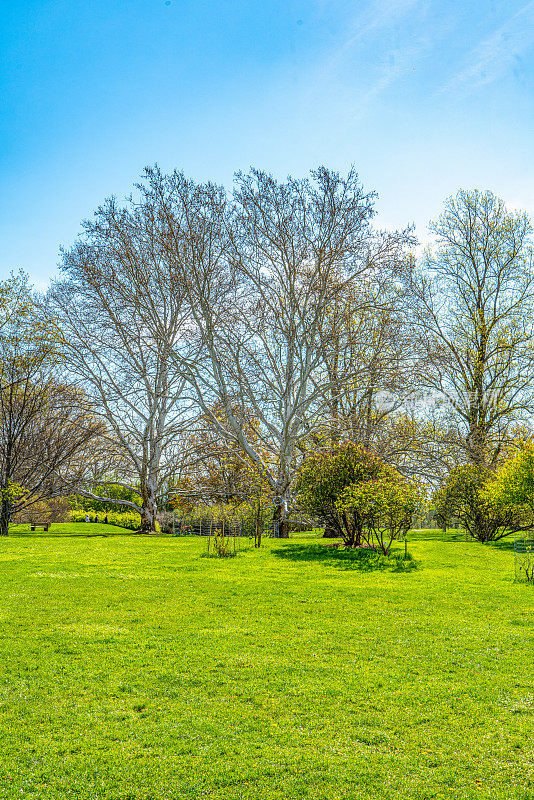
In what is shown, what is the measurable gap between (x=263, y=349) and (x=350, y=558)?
1027 cm

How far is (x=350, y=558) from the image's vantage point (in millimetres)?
11773

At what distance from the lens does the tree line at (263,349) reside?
16969 millimetres

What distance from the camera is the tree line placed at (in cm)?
1697

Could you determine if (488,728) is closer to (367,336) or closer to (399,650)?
(399,650)

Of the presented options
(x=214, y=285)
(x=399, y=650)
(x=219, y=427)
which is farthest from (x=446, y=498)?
(x=399, y=650)

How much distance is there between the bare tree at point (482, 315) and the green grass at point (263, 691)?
49.4ft

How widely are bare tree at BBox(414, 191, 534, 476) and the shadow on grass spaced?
10.5 meters

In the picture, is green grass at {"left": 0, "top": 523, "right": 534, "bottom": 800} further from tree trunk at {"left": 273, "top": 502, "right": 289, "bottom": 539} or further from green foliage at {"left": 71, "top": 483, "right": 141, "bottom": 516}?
green foliage at {"left": 71, "top": 483, "right": 141, "bottom": 516}

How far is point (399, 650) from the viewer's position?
539cm

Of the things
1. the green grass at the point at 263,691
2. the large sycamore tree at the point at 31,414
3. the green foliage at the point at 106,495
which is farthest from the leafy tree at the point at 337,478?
the green foliage at the point at 106,495

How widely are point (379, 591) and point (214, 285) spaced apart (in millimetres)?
13304

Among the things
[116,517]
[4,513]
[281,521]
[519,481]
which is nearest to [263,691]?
[519,481]

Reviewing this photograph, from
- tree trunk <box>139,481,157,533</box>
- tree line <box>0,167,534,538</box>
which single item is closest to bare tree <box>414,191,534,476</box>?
tree line <box>0,167,534,538</box>

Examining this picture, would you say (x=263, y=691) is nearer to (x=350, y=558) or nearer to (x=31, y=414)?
(x=350, y=558)
